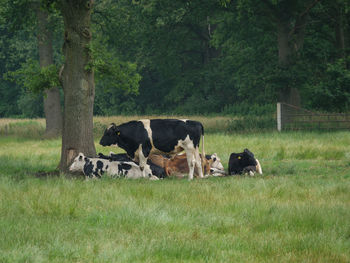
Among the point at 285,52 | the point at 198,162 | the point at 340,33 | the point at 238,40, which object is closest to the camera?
the point at 198,162

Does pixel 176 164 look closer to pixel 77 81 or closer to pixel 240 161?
pixel 240 161

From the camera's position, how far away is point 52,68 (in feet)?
52.2

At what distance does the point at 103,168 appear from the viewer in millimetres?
12812

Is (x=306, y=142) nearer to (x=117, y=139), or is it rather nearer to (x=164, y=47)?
(x=117, y=139)

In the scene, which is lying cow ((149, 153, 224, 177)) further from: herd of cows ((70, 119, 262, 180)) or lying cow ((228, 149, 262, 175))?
lying cow ((228, 149, 262, 175))

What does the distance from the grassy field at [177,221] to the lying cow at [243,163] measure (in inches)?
52.3

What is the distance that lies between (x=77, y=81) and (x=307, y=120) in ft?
54.9

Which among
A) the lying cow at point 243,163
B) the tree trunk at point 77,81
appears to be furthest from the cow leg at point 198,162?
the tree trunk at point 77,81

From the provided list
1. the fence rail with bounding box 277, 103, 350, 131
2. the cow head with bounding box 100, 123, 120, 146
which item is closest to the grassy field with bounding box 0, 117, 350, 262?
the cow head with bounding box 100, 123, 120, 146

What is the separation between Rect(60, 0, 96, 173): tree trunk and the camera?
44.3ft

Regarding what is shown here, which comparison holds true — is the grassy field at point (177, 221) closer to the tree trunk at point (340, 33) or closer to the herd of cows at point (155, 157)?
the herd of cows at point (155, 157)

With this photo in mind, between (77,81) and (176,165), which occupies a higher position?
(77,81)

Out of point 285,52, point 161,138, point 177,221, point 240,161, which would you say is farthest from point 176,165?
point 285,52

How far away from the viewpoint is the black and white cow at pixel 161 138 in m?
13.4
